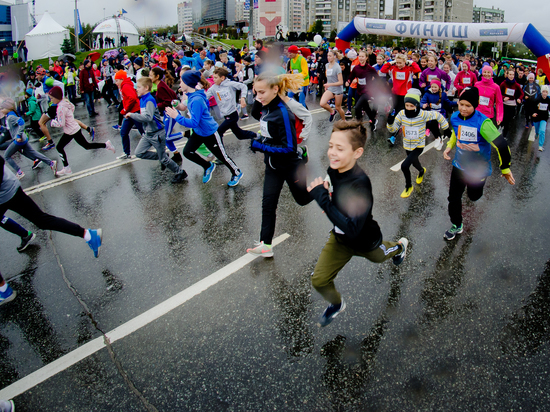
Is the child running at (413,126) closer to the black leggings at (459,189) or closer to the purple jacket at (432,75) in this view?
the black leggings at (459,189)

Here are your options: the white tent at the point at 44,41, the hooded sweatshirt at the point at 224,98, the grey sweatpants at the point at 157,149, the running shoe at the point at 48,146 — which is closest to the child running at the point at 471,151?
the hooded sweatshirt at the point at 224,98

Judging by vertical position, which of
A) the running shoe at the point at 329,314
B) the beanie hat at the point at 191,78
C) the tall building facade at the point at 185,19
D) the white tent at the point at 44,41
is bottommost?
the running shoe at the point at 329,314

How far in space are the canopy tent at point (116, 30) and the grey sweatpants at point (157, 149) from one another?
167 ft

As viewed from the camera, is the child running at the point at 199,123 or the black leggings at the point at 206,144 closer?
the child running at the point at 199,123

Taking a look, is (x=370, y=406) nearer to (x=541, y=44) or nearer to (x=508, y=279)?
(x=508, y=279)

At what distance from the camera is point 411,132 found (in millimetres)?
5543

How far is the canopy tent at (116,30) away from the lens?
163 ft

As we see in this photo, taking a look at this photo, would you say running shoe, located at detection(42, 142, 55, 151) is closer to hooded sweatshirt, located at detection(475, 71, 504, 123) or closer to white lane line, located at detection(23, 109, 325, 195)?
white lane line, located at detection(23, 109, 325, 195)

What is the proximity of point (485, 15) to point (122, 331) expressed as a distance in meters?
236

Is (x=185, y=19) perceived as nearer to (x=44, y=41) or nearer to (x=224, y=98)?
(x=44, y=41)

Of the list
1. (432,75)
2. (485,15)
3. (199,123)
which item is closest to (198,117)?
(199,123)

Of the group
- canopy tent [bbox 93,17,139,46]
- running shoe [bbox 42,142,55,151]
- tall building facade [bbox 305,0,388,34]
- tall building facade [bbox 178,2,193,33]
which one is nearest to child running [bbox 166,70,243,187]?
running shoe [bbox 42,142,55,151]

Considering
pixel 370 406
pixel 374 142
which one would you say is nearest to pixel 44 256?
pixel 370 406

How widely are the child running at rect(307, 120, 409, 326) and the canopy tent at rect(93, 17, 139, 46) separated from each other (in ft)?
183
